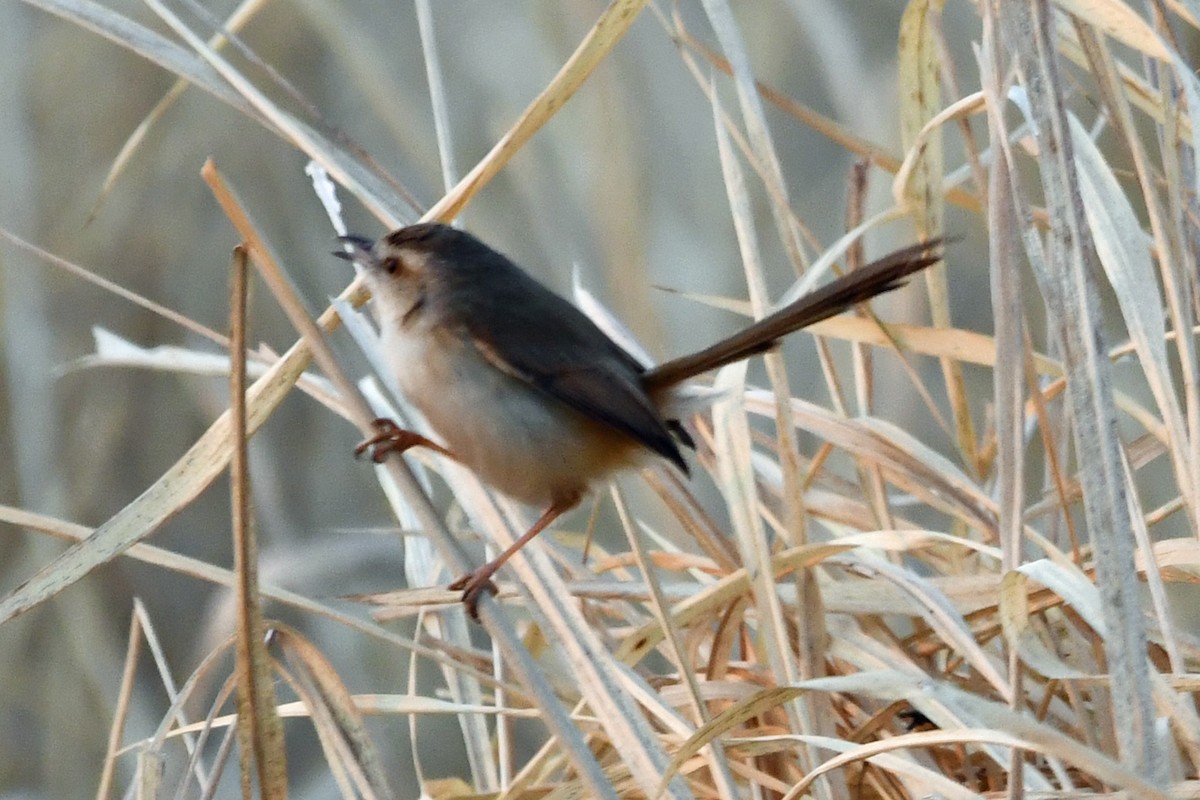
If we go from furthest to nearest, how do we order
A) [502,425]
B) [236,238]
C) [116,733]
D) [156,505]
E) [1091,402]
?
[236,238], [502,425], [116,733], [156,505], [1091,402]

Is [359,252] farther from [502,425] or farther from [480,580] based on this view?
[480,580]

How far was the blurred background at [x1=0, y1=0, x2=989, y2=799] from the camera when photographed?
3.36 m

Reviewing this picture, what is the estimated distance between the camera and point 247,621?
4.23ft

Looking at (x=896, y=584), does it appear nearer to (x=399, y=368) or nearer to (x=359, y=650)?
(x=399, y=368)

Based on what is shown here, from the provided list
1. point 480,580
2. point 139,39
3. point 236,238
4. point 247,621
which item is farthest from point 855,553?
point 236,238

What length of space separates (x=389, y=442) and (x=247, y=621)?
1.81 ft

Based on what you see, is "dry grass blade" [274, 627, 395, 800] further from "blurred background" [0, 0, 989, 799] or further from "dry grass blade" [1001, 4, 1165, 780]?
"blurred background" [0, 0, 989, 799]

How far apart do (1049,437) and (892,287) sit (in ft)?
0.89

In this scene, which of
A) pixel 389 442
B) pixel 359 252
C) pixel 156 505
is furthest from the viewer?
pixel 359 252

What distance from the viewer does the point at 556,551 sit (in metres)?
2.01

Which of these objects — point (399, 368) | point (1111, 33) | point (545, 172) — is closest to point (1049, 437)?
point (1111, 33)

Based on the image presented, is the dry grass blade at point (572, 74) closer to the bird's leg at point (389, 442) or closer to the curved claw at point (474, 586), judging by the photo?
the bird's leg at point (389, 442)

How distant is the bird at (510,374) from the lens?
207cm

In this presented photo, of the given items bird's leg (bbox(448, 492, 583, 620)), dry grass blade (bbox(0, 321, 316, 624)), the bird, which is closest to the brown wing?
the bird
